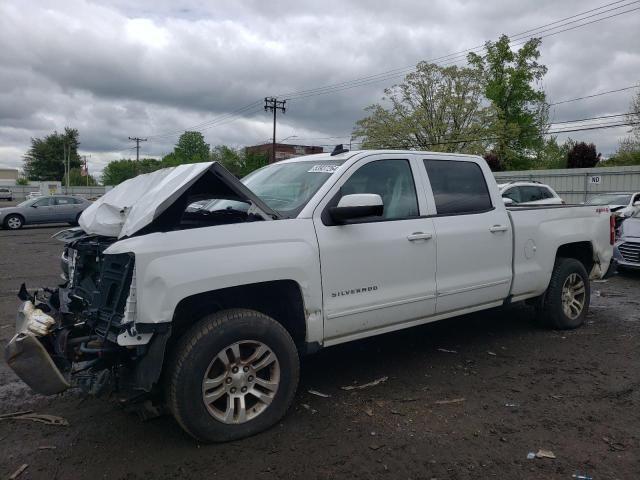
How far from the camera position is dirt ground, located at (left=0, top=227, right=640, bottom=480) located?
3045mm

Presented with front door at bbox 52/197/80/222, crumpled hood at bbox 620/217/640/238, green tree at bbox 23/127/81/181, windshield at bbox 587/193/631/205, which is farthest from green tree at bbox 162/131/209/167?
crumpled hood at bbox 620/217/640/238

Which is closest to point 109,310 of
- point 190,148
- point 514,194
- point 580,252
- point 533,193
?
point 580,252

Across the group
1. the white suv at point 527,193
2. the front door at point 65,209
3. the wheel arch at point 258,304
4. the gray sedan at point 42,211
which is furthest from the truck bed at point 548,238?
the front door at point 65,209

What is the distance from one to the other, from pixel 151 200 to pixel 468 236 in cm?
272

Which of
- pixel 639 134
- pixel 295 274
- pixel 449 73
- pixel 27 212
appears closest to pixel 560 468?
pixel 295 274

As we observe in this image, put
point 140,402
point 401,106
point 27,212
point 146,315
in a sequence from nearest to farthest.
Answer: point 146,315 < point 140,402 < point 27,212 < point 401,106

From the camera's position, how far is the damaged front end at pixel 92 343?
2967 mm

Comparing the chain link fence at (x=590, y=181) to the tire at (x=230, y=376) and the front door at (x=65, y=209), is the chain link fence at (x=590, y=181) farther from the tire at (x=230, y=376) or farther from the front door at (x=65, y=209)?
the tire at (x=230, y=376)

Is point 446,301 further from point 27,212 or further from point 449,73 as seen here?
point 449,73

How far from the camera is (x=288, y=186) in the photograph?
4297mm

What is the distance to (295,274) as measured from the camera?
351 cm

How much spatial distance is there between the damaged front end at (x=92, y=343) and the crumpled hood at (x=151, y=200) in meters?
0.17

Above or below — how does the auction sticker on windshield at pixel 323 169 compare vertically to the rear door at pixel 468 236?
above

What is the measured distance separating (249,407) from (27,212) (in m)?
21.4
